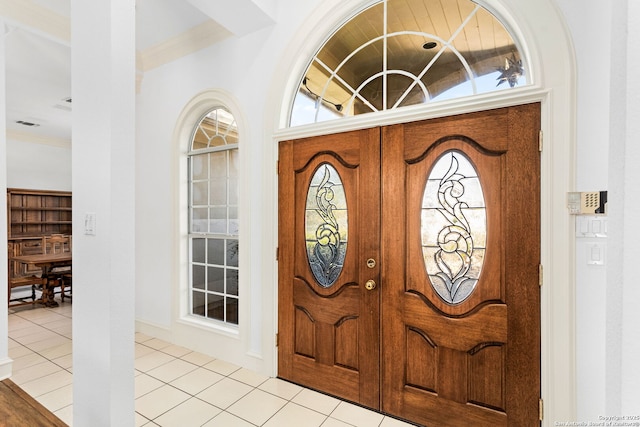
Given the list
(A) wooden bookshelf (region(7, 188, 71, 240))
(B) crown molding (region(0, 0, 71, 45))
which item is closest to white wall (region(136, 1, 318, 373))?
(B) crown molding (region(0, 0, 71, 45))

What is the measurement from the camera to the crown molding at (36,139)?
609 centimetres

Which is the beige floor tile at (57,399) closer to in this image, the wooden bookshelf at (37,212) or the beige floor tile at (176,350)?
the beige floor tile at (176,350)

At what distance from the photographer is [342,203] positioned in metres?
2.37

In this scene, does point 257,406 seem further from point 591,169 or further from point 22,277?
point 22,277

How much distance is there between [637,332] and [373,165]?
5.73 ft

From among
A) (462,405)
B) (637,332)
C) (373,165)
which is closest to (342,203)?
(373,165)


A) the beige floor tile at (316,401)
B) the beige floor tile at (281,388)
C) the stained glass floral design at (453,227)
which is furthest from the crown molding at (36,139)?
the stained glass floral design at (453,227)

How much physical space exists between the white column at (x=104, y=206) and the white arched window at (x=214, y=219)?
138 centimetres

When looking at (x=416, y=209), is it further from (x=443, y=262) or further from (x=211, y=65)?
(x=211, y=65)

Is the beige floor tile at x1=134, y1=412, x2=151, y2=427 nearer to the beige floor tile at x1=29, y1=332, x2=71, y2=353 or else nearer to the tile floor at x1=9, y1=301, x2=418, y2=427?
the tile floor at x1=9, y1=301, x2=418, y2=427

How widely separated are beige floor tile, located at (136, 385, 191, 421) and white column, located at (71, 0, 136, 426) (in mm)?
484

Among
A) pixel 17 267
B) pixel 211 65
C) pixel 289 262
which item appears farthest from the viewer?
pixel 17 267

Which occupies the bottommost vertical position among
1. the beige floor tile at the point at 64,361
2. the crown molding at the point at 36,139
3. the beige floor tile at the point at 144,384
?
the beige floor tile at the point at 144,384

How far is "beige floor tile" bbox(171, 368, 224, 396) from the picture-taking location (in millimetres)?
2463
